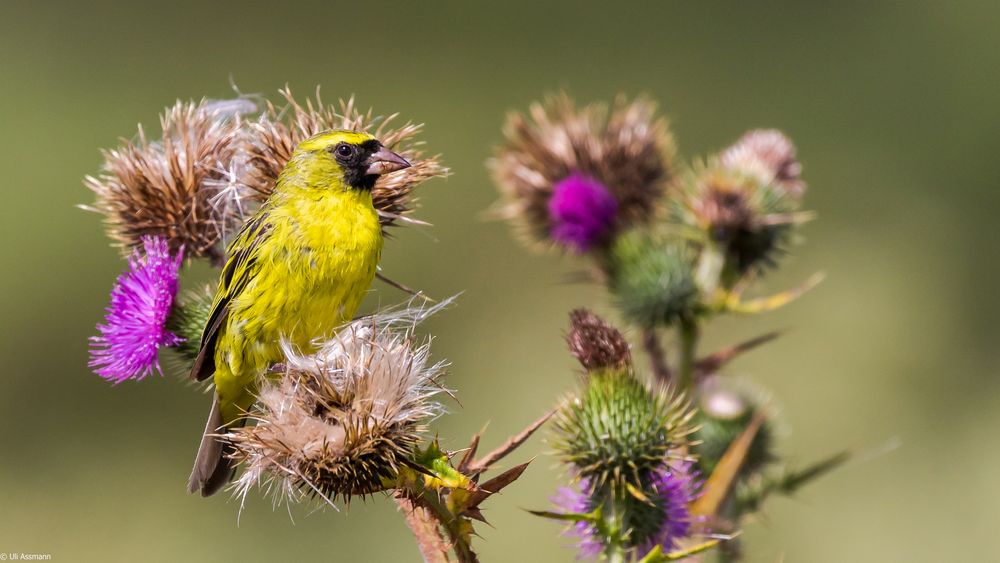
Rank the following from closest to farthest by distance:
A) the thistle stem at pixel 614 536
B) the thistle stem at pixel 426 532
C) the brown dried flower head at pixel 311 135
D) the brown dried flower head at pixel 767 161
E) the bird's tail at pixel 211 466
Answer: the thistle stem at pixel 426 532 → the thistle stem at pixel 614 536 → the bird's tail at pixel 211 466 → the brown dried flower head at pixel 311 135 → the brown dried flower head at pixel 767 161

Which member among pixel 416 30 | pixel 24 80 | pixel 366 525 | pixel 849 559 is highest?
pixel 416 30

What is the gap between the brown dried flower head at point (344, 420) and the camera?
2.75 m

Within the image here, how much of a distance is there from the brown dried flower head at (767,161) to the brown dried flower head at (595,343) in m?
1.35

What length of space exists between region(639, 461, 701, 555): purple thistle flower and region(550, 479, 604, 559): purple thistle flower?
5.8 inches

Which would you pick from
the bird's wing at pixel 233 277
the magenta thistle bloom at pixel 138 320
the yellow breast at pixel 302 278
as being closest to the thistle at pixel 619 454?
the yellow breast at pixel 302 278

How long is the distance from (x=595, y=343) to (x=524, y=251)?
6981 millimetres

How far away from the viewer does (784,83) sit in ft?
39.4

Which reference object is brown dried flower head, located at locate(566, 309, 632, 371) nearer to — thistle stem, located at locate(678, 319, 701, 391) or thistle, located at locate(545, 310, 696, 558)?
thistle, located at locate(545, 310, 696, 558)

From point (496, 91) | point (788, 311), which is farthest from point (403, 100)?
point (788, 311)

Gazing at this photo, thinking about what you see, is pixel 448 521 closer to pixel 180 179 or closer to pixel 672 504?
pixel 672 504

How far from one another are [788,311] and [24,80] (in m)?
8.22

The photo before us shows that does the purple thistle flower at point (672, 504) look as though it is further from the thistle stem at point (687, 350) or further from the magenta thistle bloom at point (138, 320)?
the magenta thistle bloom at point (138, 320)

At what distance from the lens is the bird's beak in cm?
326

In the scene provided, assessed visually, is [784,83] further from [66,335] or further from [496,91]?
[66,335]
